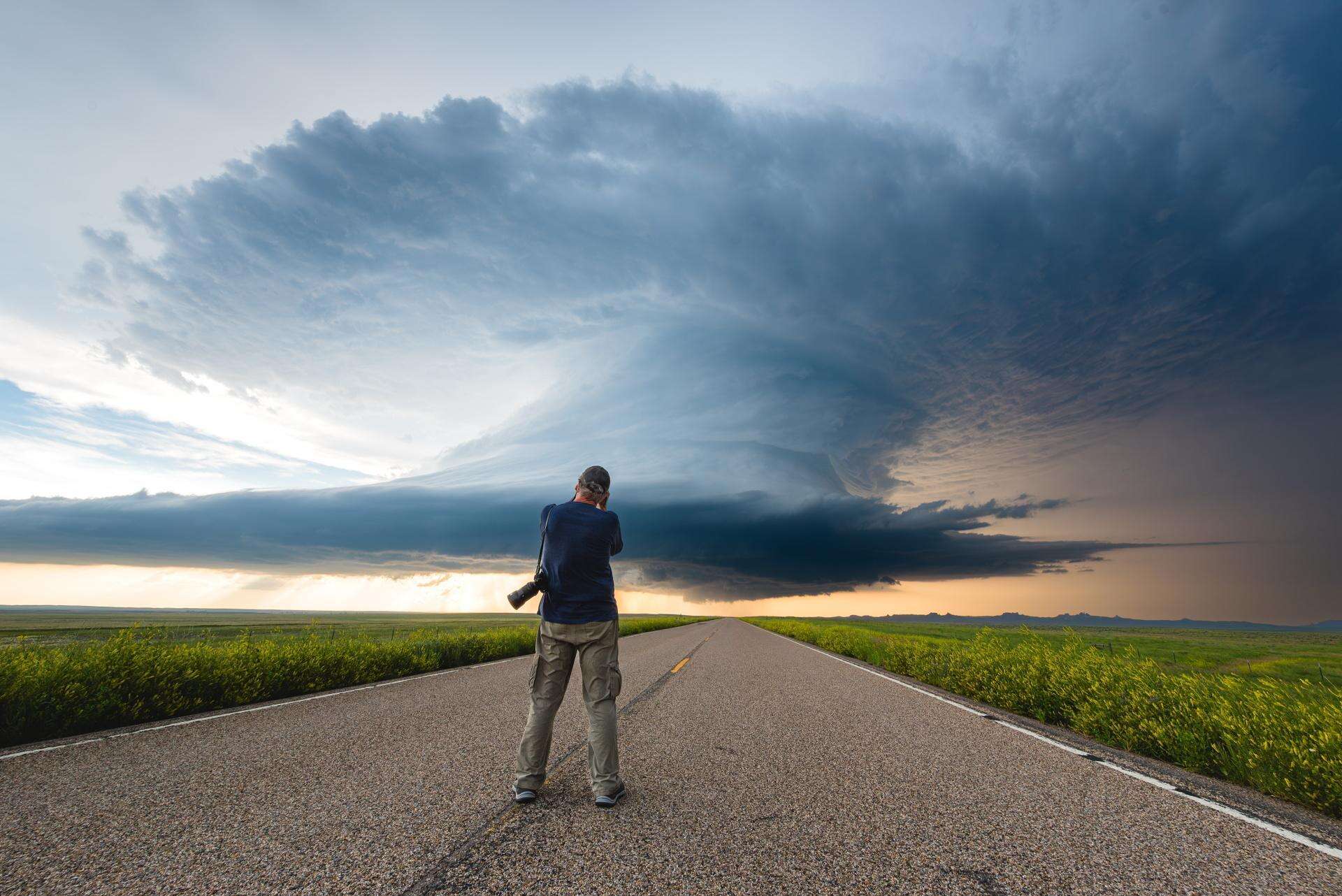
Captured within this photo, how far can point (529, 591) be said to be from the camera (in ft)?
15.3

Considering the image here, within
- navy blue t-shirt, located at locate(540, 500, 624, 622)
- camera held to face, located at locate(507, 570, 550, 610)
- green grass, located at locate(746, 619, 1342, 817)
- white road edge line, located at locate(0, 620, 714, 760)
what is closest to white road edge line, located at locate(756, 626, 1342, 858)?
green grass, located at locate(746, 619, 1342, 817)

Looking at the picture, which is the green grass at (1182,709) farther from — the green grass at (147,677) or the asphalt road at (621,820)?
the green grass at (147,677)

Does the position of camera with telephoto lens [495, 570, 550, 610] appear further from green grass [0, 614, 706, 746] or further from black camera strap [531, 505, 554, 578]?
green grass [0, 614, 706, 746]

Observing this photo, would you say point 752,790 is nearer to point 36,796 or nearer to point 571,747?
point 571,747

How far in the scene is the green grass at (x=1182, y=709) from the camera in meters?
5.02

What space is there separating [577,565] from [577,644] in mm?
583

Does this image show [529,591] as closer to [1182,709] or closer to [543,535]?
[543,535]

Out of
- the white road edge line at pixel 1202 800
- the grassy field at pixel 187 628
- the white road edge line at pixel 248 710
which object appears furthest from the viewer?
the grassy field at pixel 187 628

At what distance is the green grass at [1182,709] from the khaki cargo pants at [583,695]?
5605 millimetres

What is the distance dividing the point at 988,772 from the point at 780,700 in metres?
4.60

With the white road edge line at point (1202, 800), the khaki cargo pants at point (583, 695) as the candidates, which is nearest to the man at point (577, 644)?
the khaki cargo pants at point (583, 695)

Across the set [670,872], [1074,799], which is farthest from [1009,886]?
[1074,799]

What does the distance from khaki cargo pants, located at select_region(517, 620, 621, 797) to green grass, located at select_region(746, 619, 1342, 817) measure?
5.61 metres

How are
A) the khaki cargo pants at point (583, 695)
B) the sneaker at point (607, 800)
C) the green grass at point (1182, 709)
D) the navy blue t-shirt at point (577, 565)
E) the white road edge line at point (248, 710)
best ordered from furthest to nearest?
1. the white road edge line at point (248, 710)
2. the green grass at point (1182, 709)
3. the navy blue t-shirt at point (577, 565)
4. the khaki cargo pants at point (583, 695)
5. the sneaker at point (607, 800)
